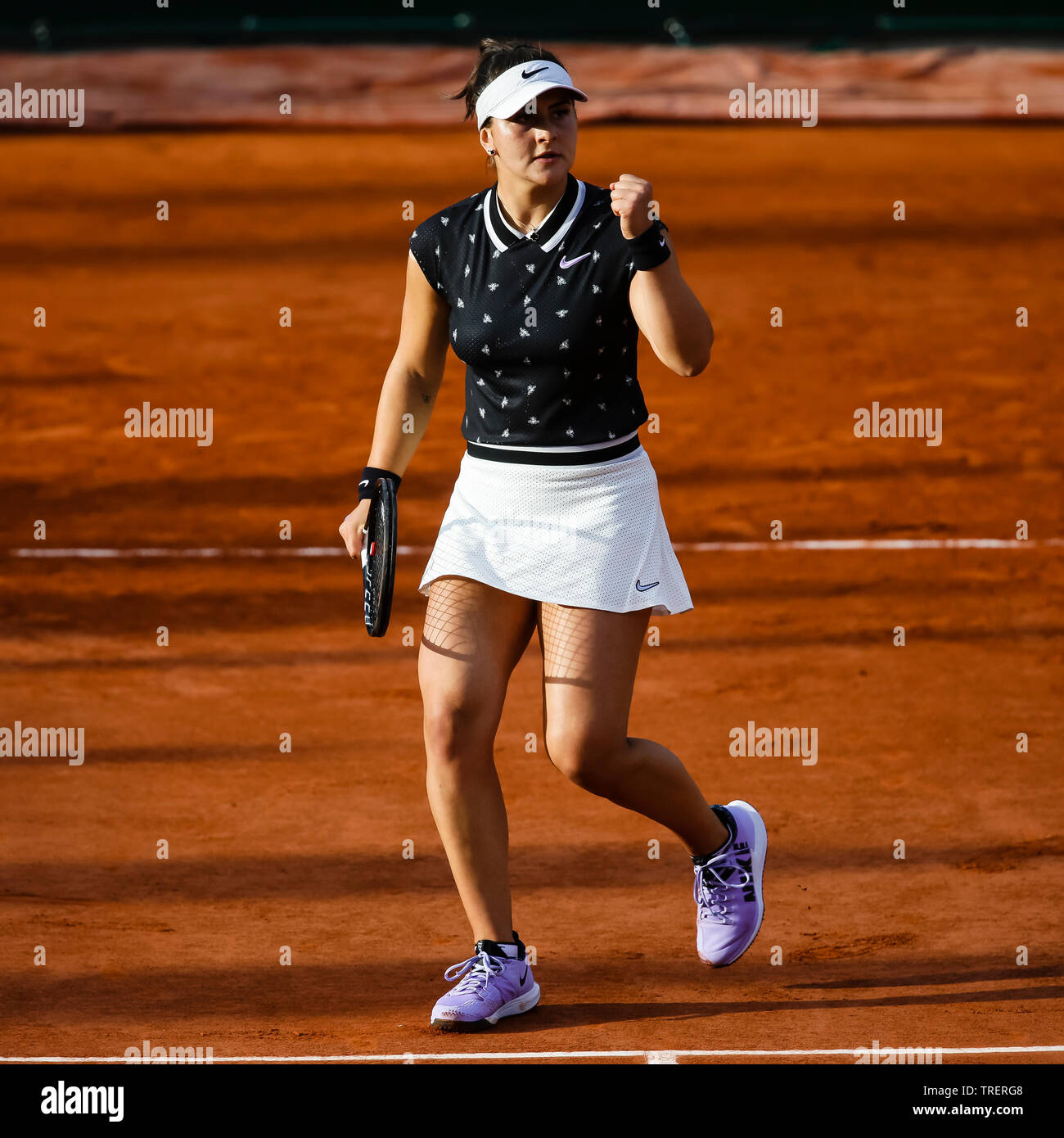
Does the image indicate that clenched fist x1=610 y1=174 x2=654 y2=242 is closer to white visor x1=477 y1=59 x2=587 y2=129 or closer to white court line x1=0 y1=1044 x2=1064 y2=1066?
white visor x1=477 y1=59 x2=587 y2=129

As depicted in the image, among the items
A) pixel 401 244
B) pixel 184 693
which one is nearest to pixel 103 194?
pixel 401 244

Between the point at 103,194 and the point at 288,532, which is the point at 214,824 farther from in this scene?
the point at 103,194

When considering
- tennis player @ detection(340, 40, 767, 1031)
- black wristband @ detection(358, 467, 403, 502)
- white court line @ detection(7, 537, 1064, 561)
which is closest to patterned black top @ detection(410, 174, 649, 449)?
tennis player @ detection(340, 40, 767, 1031)

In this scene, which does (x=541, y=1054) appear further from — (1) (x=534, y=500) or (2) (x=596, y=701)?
(1) (x=534, y=500)

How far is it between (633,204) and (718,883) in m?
1.73

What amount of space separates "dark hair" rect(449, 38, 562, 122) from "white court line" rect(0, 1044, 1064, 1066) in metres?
2.14

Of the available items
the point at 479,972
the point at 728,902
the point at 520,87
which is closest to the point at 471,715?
the point at 479,972

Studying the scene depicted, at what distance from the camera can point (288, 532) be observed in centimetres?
920

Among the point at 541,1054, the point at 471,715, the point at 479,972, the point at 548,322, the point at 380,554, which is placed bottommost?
the point at 541,1054

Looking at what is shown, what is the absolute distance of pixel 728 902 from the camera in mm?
4246

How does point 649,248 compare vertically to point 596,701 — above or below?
above

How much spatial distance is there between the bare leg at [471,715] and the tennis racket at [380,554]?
15 cm

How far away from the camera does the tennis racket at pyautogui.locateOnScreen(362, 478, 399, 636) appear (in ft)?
13.3

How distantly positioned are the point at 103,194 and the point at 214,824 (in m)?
12.5
